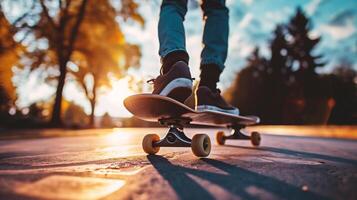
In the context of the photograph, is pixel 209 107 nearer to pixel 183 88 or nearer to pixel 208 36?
pixel 183 88

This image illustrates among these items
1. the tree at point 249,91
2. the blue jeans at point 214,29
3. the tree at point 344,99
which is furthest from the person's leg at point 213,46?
the tree at point 344,99

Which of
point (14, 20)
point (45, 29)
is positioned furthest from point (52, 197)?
point (45, 29)

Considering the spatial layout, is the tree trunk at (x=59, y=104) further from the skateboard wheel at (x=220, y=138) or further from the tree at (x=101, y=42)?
the skateboard wheel at (x=220, y=138)

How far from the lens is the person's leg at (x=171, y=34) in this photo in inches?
79.0

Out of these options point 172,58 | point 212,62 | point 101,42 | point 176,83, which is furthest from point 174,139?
point 101,42

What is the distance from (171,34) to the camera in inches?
79.7

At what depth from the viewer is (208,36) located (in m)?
2.32

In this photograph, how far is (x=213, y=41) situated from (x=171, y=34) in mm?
413

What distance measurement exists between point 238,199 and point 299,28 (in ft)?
123

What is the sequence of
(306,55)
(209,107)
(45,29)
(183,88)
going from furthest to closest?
1. (306,55)
2. (45,29)
3. (209,107)
4. (183,88)

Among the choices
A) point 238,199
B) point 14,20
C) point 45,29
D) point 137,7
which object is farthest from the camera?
point 137,7

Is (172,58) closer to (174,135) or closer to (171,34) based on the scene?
(171,34)

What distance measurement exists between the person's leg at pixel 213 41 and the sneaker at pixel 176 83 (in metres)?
0.35

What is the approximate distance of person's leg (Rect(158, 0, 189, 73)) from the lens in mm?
2008
